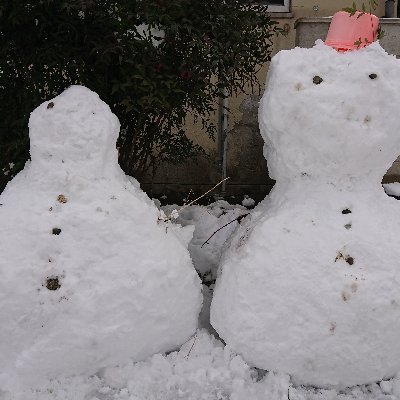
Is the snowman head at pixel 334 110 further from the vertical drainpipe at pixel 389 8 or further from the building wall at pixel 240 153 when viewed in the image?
the vertical drainpipe at pixel 389 8

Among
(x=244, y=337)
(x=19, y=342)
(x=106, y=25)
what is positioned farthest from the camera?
(x=106, y=25)

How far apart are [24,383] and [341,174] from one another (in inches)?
73.6

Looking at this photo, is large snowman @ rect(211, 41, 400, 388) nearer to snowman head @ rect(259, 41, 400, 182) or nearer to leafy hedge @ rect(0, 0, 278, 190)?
snowman head @ rect(259, 41, 400, 182)

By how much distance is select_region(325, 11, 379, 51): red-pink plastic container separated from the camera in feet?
7.86

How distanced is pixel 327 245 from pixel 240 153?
11.6ft

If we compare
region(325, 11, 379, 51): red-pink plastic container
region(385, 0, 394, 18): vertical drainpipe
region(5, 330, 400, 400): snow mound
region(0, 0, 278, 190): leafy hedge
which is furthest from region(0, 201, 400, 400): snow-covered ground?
region(385, 0, 394, 18): vertical drainpipe

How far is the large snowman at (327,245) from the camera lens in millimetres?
2322

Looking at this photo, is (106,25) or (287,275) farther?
(106,25)

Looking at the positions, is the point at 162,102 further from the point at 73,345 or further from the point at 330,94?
the point at 73,345

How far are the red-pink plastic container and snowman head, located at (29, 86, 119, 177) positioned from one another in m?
1.25

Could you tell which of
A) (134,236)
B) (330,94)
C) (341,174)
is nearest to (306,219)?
(341,174)

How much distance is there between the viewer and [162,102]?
2.74 m

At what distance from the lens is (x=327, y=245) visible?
2367mm

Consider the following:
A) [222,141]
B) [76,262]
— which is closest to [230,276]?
[76,262]
